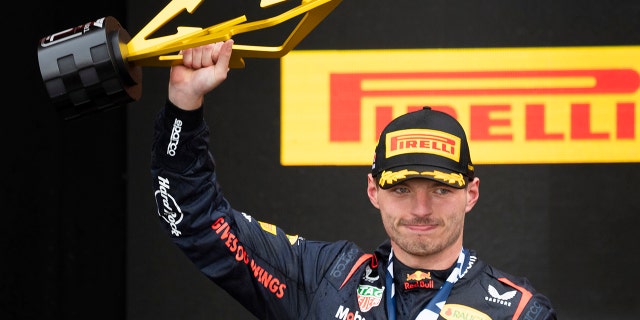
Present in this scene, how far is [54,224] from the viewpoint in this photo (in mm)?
3258

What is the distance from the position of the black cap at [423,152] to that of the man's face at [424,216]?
3 centimetres

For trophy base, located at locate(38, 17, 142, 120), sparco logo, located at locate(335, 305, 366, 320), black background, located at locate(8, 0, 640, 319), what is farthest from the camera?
black background, located at locate(8, 0, 640, 319)

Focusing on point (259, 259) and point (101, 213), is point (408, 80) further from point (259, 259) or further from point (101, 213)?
point (259, 259)

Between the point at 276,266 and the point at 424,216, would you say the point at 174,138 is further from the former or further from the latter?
the point at 424,216

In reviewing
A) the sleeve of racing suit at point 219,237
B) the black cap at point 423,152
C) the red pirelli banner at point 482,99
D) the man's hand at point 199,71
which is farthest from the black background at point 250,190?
the man's hand at point 199,71

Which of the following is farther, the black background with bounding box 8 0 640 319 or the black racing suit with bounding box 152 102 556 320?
the black background with bounding box 8 0 640 319

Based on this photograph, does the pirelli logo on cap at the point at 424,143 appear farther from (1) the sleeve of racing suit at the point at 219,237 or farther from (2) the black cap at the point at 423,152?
(1) the sleeve of racing suit at the point at 219,237

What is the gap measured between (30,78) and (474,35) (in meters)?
1.31

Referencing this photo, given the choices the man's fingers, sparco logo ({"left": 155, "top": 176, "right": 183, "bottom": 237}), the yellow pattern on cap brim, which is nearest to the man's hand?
the man's fingers

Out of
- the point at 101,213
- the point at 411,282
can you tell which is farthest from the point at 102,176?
the point at 411,282

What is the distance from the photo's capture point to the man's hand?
1.93 metres

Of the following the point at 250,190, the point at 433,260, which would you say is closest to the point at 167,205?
the point at 433,260

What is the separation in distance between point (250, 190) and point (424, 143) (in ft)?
4.28

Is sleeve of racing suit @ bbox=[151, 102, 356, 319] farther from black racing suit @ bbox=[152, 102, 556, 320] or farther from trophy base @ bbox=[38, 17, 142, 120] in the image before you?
trophy base @ bbox=[38, 17, 142, 120]
